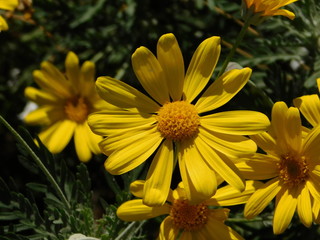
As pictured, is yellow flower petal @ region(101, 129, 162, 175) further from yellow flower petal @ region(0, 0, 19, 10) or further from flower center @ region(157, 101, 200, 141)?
yellow flower petal @ region(0, 0, 19, 10)

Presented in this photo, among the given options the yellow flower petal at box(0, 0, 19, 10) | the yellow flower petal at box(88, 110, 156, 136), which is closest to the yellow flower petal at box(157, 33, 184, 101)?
the yellow flower petal at box(88, 110, 156, 136)

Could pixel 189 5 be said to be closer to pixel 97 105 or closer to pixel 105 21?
pixel 105 21

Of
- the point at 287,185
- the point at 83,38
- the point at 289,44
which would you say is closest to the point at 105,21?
the point at 83,38

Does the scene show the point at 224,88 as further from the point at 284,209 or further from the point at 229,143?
the point at 284,209

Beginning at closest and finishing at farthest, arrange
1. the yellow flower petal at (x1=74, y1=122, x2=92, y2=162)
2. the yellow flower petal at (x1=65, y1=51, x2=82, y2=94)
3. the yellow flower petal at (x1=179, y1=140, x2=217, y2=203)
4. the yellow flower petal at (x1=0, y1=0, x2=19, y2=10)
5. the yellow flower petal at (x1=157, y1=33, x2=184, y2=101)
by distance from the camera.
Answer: the yellow flower petal at (x1=179, y1=140, x2=217, y2=203) → the yellow flower petal at (x1=157, y1=33, x2=184, y2=101) → the yellow flower petal at (x1=0, y1=0, x2=19, y2=10) → the yellow flower petal at (x1=74, y1=122, x2=92, y2=162) → the yellow flower petal at (x1=65, y1=51, x2=82, y2=94)

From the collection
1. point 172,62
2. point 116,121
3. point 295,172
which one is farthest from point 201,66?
point 295,172

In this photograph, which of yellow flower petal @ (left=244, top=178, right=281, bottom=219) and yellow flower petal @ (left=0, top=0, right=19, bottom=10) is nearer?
yellow flower petal @ (left=244, top=178, right=281, bottom=219)
